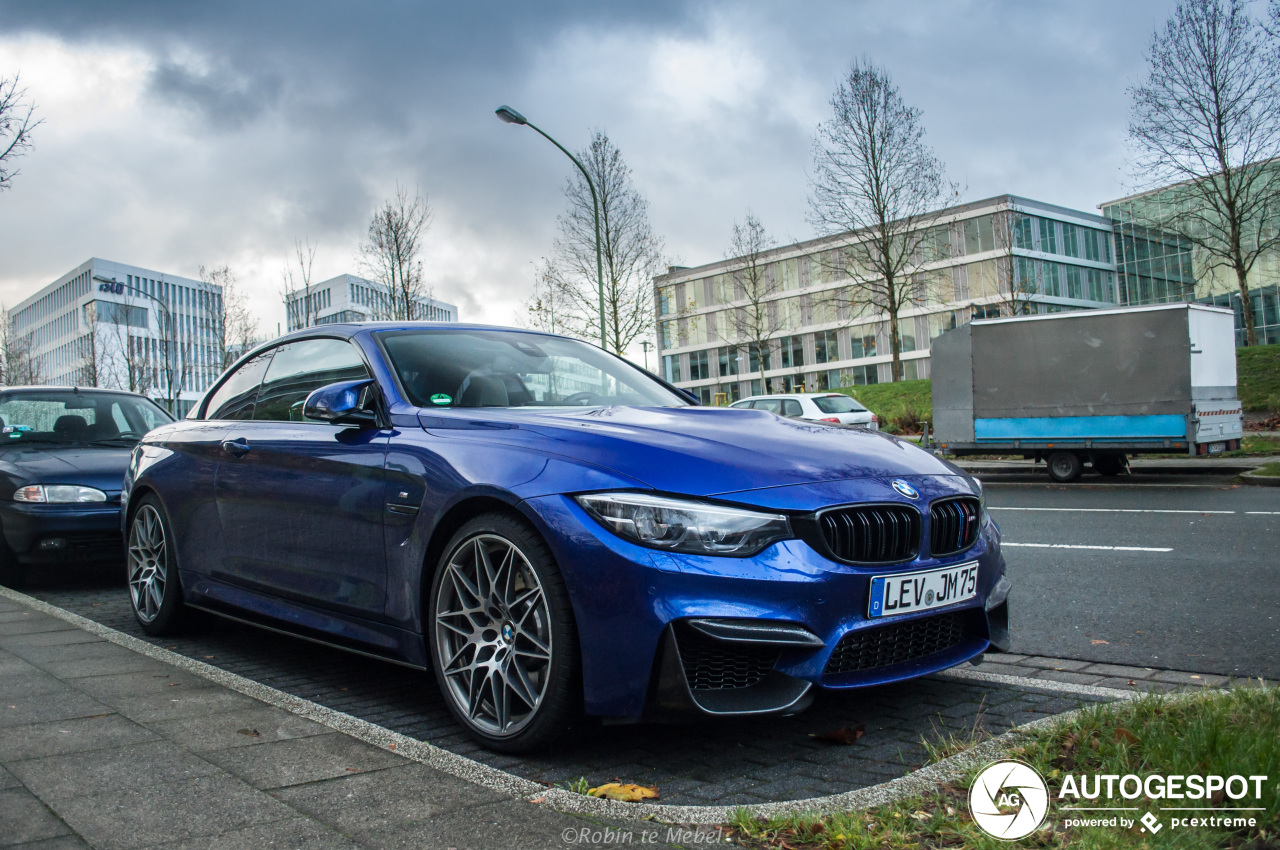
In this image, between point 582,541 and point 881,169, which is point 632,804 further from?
point 881,169

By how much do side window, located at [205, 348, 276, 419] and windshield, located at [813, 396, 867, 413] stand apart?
18.1 meters

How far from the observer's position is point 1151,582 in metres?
6.17

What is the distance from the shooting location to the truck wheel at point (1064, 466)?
51.5 ft

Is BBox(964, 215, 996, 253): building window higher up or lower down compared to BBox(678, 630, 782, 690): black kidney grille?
higher up

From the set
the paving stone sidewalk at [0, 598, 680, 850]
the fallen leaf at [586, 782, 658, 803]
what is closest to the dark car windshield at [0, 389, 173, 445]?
the paving stone sidewalk at [0, 598, 680, 850]

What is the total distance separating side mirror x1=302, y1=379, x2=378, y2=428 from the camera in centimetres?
359

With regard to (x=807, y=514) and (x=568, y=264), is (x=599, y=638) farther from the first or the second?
(x=568, y=264)

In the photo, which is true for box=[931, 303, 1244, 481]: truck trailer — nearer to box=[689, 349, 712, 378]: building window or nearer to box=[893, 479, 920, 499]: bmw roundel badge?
box=[893, 479, 920, 499]: bmw roundel badge

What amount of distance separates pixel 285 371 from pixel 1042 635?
394 centimetres

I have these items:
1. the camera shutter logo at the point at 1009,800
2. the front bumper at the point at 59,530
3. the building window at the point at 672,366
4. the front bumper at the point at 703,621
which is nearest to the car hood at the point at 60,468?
the front bumper at the point at 59,530

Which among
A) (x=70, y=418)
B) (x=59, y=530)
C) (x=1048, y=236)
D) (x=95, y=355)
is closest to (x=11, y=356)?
(x=95, y=355)

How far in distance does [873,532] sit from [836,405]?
20.1 metres

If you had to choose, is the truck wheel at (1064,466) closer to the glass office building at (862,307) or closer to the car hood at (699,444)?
the car hood at (699,444)

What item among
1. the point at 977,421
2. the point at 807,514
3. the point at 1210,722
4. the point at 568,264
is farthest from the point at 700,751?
the point at 568,264
